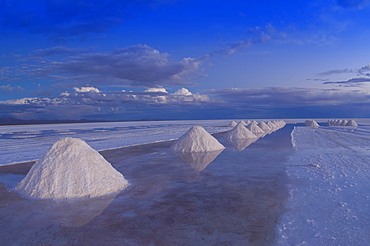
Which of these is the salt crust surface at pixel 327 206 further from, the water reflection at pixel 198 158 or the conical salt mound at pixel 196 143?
the conical salt mound at pixel 196 143

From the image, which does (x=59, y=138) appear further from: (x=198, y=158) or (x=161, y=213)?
(x=161, y=213)

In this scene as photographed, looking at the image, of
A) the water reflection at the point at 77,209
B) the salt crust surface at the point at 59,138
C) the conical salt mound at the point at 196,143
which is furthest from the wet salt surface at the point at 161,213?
the salt crust surface at the point at 59,138

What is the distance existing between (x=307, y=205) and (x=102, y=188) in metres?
4.70

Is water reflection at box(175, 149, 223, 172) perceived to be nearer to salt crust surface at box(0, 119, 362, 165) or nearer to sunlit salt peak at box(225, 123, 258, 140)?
salt crust surface at box(0, 119, 362, 165)

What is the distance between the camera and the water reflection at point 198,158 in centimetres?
1021

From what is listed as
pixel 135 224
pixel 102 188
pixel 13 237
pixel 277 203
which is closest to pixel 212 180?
pixel 277 203

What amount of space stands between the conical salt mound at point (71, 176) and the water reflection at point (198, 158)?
3490mm

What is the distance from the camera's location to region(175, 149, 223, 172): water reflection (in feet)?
33.5

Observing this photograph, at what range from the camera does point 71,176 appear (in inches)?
268

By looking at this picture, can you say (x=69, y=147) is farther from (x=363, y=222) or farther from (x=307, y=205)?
(x=363, y=222)

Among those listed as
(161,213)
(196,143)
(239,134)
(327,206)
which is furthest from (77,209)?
(239,134)

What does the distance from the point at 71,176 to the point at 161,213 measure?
2.84 m

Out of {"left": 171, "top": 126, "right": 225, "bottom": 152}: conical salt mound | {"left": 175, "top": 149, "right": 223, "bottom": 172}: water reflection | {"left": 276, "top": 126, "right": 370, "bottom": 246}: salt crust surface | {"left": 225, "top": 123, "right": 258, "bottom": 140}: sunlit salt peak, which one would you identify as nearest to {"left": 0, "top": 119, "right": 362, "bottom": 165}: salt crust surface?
{"left": 171, "top": 126, "right": 225, "bottom": 152}: conical salt mound

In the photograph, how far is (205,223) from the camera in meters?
4.77
